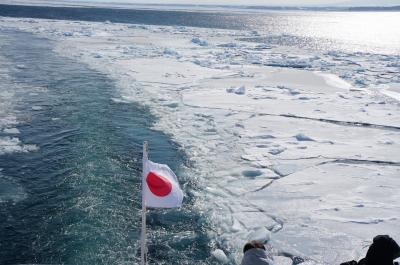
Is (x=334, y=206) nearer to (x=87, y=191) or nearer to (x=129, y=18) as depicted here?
(x=87, y=191)

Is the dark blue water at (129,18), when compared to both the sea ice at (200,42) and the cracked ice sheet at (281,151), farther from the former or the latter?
the cracked ice sheet at (281,151)

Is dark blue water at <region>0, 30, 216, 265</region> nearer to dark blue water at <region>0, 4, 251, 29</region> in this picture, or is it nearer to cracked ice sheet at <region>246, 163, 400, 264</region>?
cracked ice sheet at <region>246, 163, 400, 264</region>

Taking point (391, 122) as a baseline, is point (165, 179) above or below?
above

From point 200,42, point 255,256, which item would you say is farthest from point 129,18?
point 255,256

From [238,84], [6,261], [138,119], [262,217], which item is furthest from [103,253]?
[238,84]

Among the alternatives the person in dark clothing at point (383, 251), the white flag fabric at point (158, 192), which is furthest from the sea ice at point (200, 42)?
the person in dark clothing at point (383, 251)

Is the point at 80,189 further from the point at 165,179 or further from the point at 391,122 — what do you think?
the point at 391,122
